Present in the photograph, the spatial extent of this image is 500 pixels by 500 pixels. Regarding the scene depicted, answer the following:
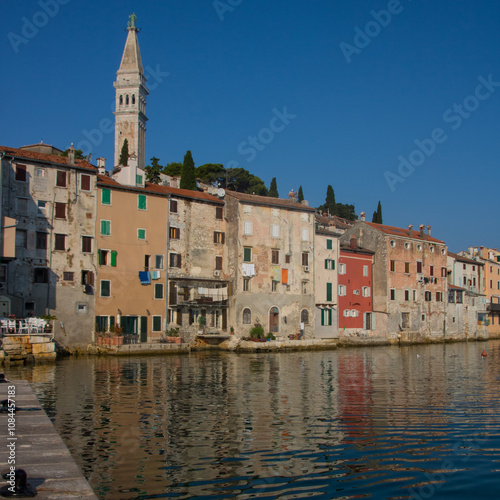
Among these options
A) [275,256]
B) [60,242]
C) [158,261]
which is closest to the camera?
[60,242]

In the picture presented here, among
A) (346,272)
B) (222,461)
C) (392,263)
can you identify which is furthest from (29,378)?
(392,263)

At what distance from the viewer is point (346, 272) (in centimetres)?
6172

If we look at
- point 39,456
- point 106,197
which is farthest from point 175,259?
point 39,456

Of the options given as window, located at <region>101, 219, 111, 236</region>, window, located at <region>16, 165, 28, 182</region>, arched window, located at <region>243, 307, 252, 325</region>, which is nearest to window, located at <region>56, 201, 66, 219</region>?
window, located at <region>16, 165, 28, 182</region>

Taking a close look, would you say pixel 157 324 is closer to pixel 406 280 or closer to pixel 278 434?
pixel 406 280

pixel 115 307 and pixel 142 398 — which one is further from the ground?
pixel 115 307

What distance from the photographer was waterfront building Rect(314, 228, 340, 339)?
188 feet

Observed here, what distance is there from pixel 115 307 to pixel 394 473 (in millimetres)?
35410

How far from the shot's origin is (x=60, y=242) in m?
42.7

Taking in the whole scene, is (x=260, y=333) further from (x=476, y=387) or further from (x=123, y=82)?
(x=123, y=82)

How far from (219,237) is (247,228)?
2.52m

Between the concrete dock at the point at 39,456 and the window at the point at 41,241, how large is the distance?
97.3 ft

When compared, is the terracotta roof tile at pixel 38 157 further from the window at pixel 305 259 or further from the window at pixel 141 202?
the window at pixel 305 259

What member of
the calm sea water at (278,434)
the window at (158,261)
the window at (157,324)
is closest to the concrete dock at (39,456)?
the calm sea water at (278,434)
